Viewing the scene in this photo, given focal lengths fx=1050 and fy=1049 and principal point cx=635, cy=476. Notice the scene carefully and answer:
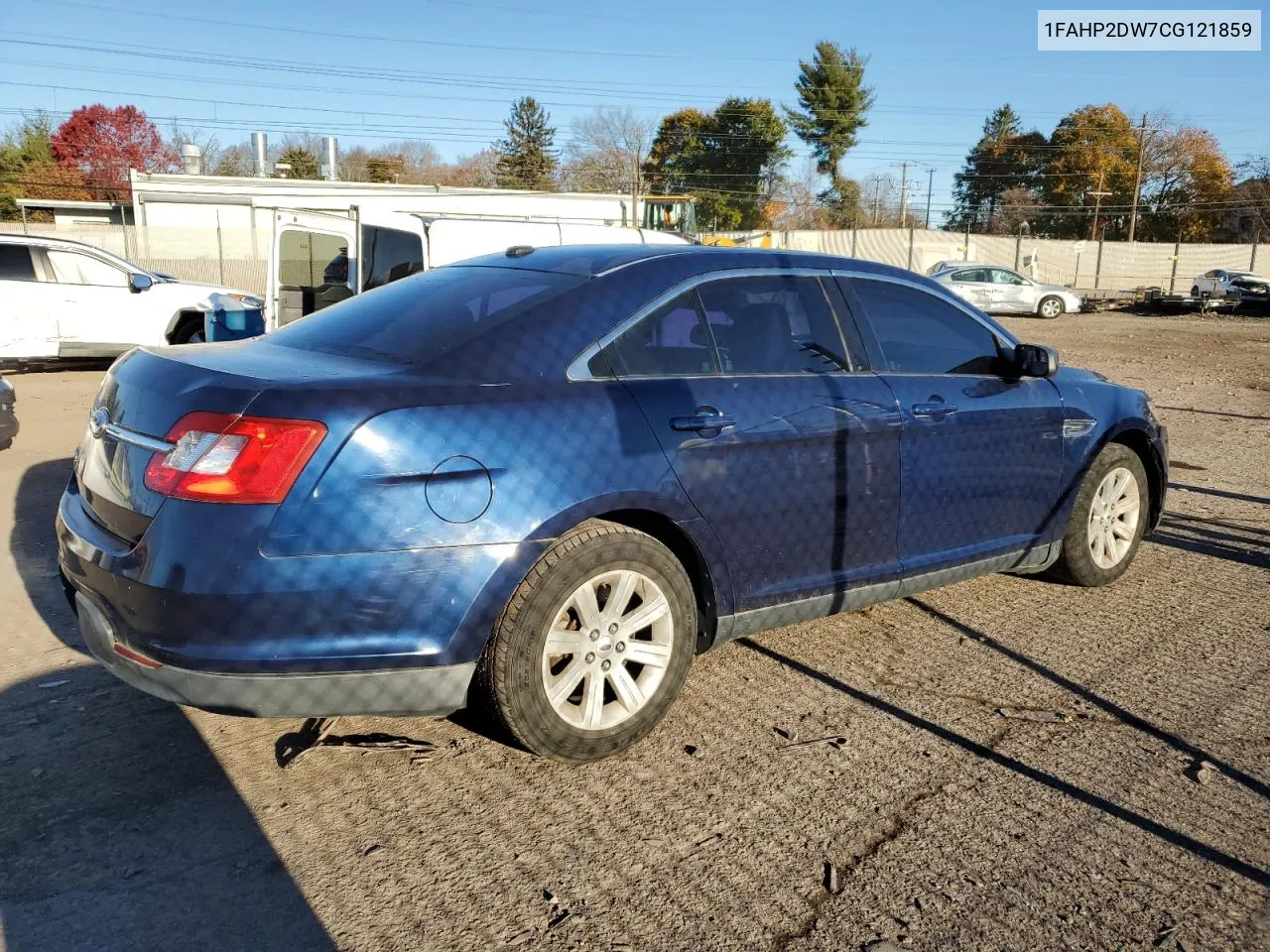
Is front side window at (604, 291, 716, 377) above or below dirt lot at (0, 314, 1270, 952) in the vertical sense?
above

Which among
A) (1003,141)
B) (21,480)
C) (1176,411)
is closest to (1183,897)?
(21,480)

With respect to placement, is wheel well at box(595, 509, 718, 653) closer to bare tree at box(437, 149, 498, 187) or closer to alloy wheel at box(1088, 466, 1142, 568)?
alloy wheel at box(1088, 466, 1142, 568)

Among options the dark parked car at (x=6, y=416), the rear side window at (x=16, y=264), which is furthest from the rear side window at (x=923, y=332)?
the rear side window at (x=16, y=264)

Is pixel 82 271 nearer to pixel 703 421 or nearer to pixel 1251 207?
pixel 703 421

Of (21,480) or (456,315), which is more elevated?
(456,315)

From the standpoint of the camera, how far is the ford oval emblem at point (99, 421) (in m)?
3.28

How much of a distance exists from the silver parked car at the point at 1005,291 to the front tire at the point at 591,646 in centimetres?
3002

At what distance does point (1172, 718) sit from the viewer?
12.4 ft

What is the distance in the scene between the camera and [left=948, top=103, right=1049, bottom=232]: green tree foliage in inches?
2906

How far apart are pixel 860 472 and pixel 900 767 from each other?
1.13 metres

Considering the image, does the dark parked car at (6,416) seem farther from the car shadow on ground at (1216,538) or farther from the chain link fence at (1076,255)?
the chain link fence at (1076,255)

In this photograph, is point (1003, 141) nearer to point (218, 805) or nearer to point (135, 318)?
point (135, 318)

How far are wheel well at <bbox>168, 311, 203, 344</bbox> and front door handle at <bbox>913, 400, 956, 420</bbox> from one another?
38.4 ft

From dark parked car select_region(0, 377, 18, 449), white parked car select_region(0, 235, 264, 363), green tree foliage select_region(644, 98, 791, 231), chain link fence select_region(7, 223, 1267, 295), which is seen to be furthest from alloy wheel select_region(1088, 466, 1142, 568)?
green tree foliage select_region(644, 98, 791, 231)
